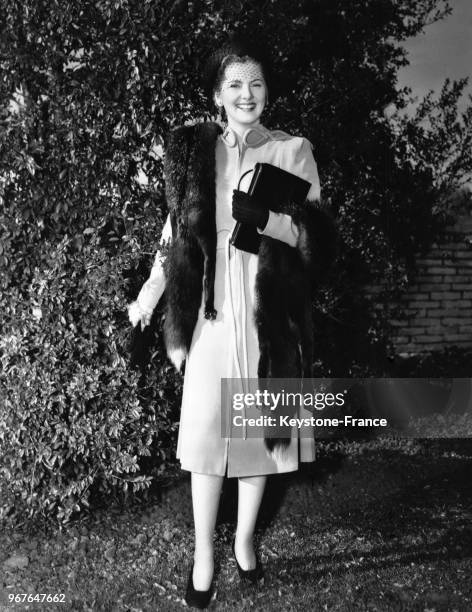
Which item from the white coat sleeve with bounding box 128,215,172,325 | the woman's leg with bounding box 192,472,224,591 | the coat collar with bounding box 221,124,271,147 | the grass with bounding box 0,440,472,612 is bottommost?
the grass with bounding box 0,440,472,612

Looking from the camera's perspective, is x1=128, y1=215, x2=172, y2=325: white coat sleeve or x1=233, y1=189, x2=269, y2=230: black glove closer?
x1=233, y1=189, x2=269, y2=230: black glove

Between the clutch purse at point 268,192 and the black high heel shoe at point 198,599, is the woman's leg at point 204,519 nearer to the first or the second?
the black high heel shoe at point 198,599

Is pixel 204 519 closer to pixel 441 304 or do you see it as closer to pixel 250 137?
pixel 250 137

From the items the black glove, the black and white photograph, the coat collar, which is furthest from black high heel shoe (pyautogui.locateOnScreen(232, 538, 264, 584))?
the coat collar

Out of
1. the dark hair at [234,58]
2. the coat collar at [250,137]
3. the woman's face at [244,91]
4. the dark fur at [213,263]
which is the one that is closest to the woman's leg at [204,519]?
the dark fur at [213,263]

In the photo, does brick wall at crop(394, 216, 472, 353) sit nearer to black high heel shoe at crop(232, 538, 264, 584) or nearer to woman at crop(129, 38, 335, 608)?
black high heel shoe at crop(232, 538, 264, 584)

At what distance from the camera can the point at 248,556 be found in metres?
2.84

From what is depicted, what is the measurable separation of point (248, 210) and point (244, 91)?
0.54 metres

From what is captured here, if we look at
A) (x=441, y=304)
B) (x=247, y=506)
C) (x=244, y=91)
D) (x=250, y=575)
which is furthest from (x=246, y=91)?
(x=441, y=304)

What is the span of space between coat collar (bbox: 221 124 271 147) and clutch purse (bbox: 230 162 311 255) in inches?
8.4

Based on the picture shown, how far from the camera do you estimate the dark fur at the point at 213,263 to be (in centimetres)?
260

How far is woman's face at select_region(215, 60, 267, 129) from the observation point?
2.65 metres

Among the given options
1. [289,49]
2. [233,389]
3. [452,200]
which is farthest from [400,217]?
[233,389]

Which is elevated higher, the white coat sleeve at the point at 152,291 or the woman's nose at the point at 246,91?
the woman's nose at the point at 246,91
